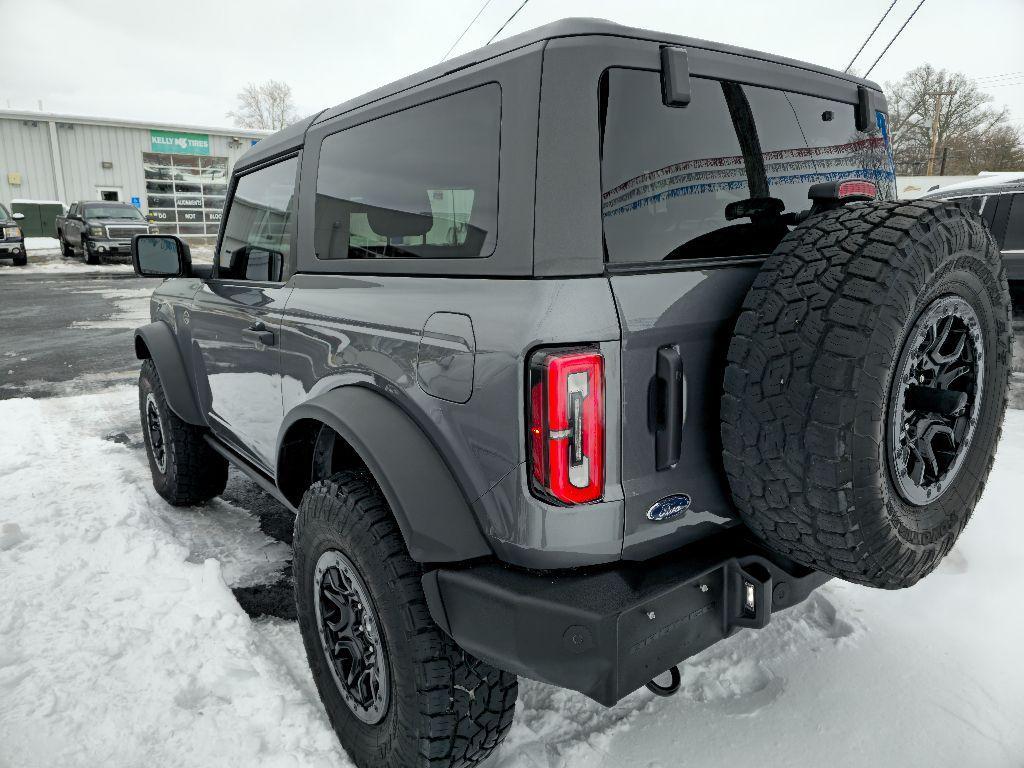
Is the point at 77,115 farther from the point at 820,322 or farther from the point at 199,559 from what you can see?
the point at 820,322

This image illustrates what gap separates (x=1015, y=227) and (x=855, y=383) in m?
6.96

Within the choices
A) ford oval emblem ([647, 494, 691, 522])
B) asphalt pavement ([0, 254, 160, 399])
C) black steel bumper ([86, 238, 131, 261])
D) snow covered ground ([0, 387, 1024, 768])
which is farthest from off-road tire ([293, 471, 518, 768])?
black steel bumper ([86, 238, 131, 261])

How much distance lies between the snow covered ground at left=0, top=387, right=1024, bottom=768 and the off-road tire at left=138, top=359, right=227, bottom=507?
449 mm

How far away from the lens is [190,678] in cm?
238

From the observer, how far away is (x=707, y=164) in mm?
1815

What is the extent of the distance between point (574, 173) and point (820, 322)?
636 mm

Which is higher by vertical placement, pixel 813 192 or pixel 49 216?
pixel 49 216

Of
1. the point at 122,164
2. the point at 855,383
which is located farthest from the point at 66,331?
the point at 122,164

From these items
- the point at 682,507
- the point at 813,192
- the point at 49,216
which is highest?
the point at 49,216

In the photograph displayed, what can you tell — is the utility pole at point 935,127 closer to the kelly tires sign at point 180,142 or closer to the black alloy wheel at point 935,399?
the kelly tires sign at point 180,142

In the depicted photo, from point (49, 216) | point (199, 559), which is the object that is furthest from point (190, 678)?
point (49, 216)

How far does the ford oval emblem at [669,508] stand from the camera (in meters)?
1.65


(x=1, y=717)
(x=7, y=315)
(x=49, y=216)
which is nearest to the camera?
(x=1, y=717)

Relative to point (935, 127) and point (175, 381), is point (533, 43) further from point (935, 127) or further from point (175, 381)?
point (935, 127)
